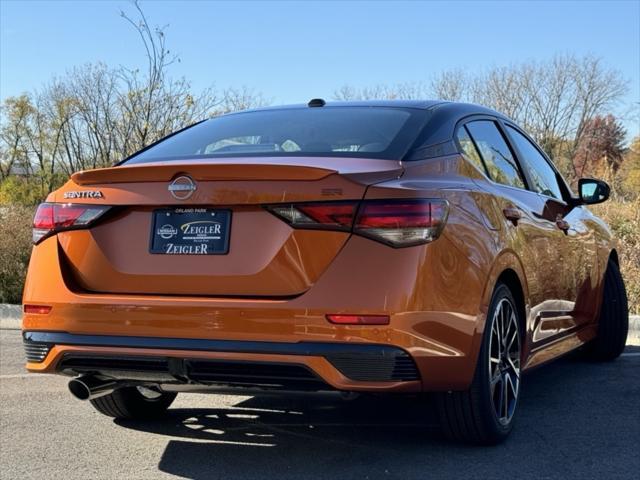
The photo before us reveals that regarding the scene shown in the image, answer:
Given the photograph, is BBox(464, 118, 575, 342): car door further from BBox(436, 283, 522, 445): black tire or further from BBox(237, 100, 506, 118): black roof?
BBox(436, 283, 522, 445): black tire

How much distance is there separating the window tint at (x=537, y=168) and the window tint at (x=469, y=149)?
2.78 feet

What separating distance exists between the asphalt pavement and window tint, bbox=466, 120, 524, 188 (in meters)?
1.29

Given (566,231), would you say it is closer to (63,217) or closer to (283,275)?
(283,275)

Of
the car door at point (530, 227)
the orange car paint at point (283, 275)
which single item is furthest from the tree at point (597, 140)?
the orange car paint at point (283, 275)

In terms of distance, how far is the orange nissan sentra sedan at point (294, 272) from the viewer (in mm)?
3037

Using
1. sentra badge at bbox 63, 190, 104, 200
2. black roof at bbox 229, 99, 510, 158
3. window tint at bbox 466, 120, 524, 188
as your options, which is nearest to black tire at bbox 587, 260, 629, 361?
window tint at bbox 466, 120, 524, 188

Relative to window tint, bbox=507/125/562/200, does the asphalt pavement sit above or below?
below

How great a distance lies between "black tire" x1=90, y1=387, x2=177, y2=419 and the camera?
4.27 metres

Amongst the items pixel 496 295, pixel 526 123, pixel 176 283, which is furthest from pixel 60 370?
pixel 526 123

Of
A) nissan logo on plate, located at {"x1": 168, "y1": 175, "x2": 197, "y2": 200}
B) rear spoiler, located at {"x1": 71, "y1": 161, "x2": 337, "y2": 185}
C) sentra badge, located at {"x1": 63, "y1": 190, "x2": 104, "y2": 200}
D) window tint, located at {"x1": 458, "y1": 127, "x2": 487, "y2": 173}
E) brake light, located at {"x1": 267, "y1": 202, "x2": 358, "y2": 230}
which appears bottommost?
brake light, located at {"x1": 267, "y1": 202, "x2": 358, "y2": 230}

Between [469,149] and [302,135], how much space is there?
0.82m

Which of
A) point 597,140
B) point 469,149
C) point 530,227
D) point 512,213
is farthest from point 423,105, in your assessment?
point 597,140

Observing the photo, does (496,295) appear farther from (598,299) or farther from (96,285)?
(598,299)

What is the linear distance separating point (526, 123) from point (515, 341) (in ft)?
104
